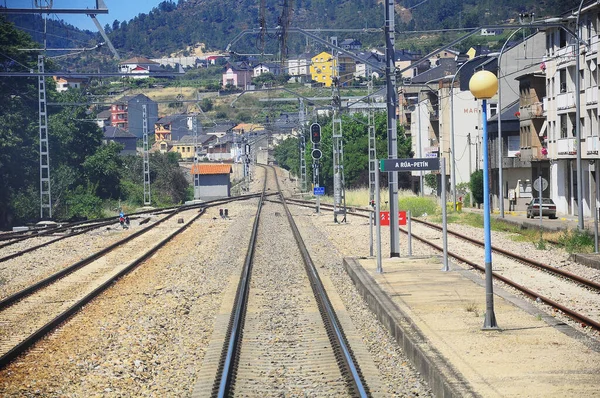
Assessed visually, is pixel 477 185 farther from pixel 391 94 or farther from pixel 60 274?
pixel 60 274

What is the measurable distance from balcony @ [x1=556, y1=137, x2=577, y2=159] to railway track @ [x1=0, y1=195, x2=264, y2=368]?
2361 centimetres

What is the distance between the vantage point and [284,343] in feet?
44.8

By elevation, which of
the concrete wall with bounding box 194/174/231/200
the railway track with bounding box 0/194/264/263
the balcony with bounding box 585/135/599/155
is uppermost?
the balcony with bounding box 585/135/599/155

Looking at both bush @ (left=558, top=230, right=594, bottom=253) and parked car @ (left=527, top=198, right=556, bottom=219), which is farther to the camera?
parked car @ (left=527, top=198, right=556, bottom=219)

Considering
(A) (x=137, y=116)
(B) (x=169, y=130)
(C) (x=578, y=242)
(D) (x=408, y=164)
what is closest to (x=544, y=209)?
(C) (x=578, y=242)

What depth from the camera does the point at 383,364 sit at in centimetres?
1206

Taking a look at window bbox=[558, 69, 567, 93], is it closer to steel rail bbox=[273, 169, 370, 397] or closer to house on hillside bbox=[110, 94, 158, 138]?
steel rail bbox=[273, 169, 370, 397]

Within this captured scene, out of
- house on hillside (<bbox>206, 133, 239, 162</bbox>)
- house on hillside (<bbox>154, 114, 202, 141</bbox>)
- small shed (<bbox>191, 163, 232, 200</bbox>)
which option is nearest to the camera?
small shed (<bbox>191, 163, 232, 200</bbox>)

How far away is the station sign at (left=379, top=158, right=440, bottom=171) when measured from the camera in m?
19.3

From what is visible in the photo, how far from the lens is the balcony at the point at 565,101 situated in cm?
4781

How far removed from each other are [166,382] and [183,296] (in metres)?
7.78

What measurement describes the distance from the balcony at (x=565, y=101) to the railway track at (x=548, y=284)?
840 inches

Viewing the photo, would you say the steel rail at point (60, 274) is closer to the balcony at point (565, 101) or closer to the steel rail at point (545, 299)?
the steel rail at point (545, 299)

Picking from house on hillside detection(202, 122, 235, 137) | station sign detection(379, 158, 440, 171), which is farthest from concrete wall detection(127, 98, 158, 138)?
station sign detection(379, 158, 440, 171)
